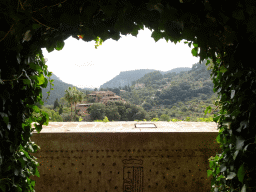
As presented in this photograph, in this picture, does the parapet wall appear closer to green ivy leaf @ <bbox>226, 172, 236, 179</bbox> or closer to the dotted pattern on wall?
the dotted pattern on wall

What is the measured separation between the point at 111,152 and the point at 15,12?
1.66m

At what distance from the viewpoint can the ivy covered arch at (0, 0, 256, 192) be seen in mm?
947

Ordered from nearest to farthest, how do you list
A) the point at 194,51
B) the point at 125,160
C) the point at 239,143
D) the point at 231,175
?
the point at 239,143, the point at 231,175, the point at 194,51, the point at 125,160

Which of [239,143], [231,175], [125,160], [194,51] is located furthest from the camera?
[125,160]

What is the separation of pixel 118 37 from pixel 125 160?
145cm

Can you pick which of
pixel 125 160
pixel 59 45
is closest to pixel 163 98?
pixel 125 160

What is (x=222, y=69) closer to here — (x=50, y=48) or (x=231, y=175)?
(x=231, y=175)

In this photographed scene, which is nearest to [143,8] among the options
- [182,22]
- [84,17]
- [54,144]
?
[182,22]

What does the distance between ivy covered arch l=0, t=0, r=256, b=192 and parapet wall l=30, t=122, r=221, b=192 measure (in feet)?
2.94

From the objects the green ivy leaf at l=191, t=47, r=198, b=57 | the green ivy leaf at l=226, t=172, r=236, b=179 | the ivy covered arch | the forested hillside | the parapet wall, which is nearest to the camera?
the ivy covered arch

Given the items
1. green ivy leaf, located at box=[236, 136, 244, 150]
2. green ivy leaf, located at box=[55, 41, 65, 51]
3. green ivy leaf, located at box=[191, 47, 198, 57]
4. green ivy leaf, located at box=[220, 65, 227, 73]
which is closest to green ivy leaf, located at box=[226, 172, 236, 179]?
green ivy leaf, located at box=[236, 136, 244, 150]

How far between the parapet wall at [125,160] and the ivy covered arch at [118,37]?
896mm

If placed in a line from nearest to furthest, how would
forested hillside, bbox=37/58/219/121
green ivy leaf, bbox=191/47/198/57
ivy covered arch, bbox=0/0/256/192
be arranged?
1. ivy covered arch, bbox=0/0/256/192
2. green ivy leaf, bbox=191/47/198/57
3. forested hillside, bbox=37/58/219/121

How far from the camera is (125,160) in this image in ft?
6.84
